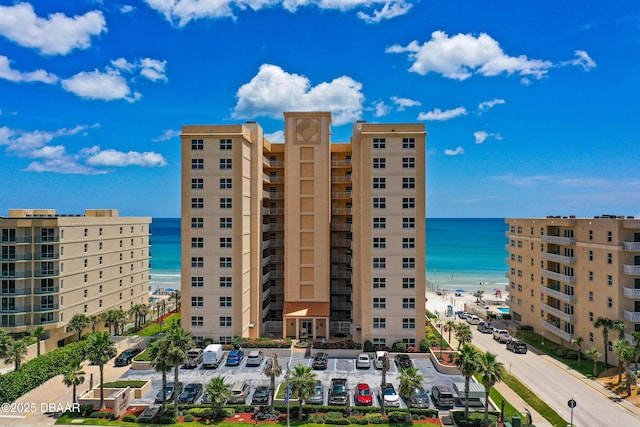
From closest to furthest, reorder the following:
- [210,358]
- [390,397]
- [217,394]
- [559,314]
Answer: [217,394]
[390,397]
[210,358]
[559,314]

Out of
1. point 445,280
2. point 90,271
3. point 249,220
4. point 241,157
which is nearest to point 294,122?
point 241,157

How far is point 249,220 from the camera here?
54.4 meters

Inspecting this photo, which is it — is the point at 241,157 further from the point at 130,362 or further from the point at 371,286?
the point at 130,362

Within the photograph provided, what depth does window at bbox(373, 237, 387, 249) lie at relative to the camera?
165 ft

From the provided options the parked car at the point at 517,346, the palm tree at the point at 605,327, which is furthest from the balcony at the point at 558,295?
the parked car at the point at 517,346

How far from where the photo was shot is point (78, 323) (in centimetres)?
5106

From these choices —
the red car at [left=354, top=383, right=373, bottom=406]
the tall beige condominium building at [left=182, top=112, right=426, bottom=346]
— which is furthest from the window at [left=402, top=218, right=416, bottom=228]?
the red car at [left=354, top=383, right=373, bottom=406]

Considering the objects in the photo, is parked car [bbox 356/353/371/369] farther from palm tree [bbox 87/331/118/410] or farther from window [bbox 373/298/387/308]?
palm tree [bbox 87/331/118/410]

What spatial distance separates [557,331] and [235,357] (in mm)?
38783

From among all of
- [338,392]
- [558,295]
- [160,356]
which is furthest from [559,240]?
[160,356]

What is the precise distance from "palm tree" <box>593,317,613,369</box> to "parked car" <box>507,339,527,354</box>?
8382 millimetres

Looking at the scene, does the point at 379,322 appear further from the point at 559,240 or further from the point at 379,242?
the point at 559,240

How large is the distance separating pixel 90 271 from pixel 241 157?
26.2 m

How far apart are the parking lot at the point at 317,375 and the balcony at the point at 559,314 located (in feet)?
60.3
